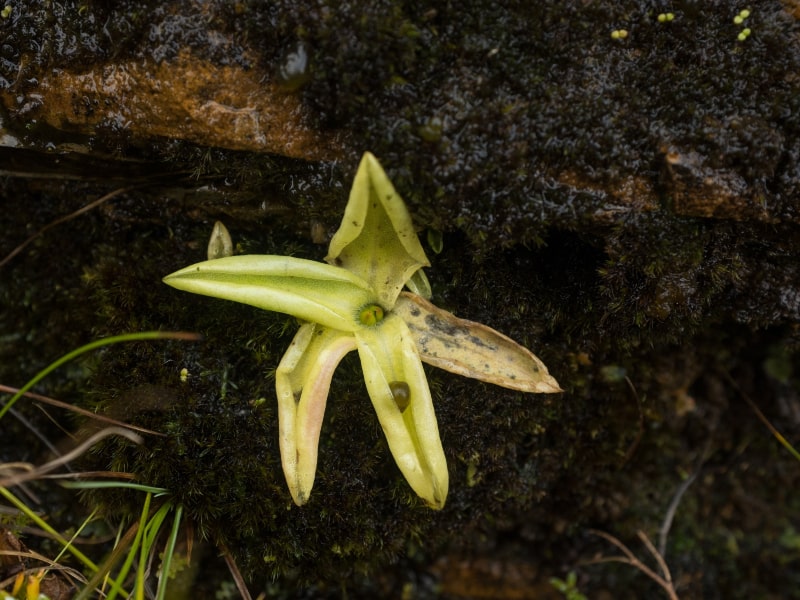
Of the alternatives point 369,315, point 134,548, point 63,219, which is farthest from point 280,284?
point 63,219

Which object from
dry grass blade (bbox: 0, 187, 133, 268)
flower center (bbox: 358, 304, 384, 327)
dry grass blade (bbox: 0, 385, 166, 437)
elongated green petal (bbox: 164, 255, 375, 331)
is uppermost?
elongated green petal (bbox: 164, 255, 375, 331)

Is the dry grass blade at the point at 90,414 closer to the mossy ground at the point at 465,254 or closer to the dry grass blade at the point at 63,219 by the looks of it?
the mossy ground at the point at 465,254

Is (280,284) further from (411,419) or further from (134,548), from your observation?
(134,548)

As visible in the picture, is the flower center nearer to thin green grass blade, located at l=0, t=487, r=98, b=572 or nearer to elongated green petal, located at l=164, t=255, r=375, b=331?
elongated green petal, located at l=164, t=255, r=375, b=331

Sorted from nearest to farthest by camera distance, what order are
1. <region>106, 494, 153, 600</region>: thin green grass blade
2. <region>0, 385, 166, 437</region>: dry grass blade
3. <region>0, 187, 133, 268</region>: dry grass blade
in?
<region>106, 494, 153, 600</region>: thin green grass blade < <region>0, 385, 166, 437</region>: dry grass blade < <region>0, 187, 133, 268</region>: dry grass blade

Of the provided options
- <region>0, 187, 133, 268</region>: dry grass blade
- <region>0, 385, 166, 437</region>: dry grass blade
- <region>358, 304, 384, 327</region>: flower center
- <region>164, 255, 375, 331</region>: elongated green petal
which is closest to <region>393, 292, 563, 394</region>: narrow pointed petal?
<region>358, 304, 384, 327</region>: flower center

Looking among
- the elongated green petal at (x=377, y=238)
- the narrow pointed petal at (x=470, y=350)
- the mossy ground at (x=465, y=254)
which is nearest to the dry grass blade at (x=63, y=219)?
the mossy ground at (x=465, y=254)
